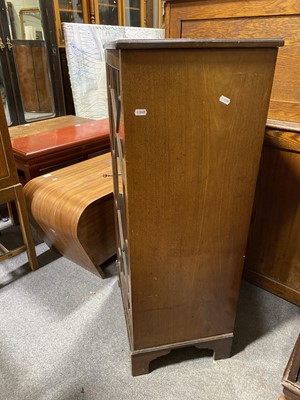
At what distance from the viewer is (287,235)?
1.43 m

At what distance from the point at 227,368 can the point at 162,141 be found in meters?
1.00

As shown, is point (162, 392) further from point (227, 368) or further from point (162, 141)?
point (162, 141)

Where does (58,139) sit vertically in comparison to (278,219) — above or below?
above

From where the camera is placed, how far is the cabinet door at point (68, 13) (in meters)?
2.98

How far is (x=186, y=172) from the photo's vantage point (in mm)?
895

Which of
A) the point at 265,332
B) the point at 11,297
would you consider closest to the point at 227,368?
the point at 265,332

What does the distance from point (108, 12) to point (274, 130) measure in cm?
290

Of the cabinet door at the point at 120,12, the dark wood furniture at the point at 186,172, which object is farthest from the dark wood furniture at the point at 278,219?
the cabinet door at the point at 120,12

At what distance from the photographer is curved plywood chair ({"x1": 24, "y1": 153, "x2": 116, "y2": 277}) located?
5.00ft

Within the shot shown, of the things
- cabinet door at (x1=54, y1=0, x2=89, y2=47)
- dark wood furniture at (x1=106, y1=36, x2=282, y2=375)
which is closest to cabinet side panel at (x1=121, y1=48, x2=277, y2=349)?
dark wood furniture at (x1=106, y1=36, x2=282, y2=375)

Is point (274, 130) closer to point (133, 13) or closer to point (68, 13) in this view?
point (68, 13)

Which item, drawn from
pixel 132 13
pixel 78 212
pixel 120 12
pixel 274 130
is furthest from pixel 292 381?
pixel 132 13

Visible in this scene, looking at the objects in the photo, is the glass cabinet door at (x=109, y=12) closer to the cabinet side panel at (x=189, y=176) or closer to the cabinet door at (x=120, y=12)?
the cabinet door at (x=120, y=12)

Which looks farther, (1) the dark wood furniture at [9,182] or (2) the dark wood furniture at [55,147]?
(2) the dark wood furniture at [55,147]
